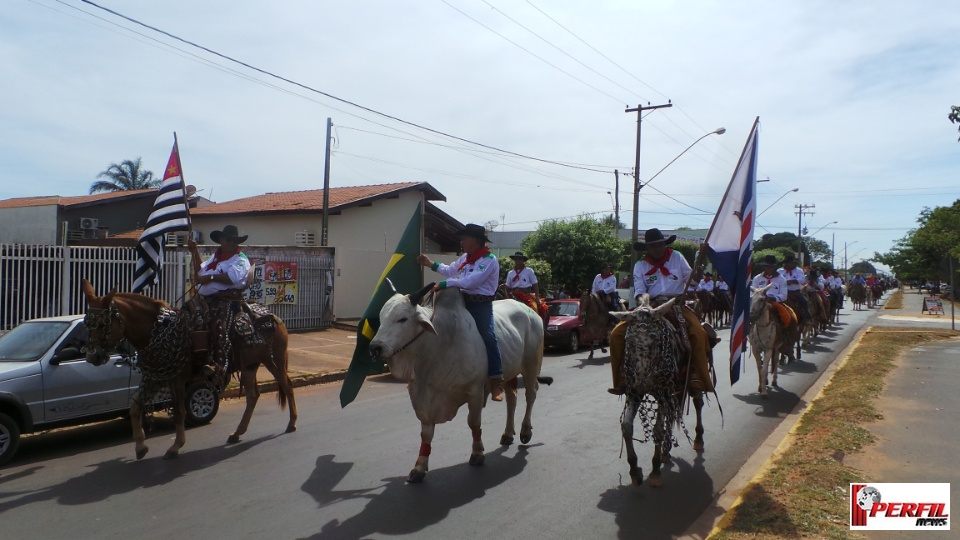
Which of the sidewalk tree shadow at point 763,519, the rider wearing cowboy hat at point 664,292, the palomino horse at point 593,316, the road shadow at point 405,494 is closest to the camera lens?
the sidewalk tree shadow at point 763,519

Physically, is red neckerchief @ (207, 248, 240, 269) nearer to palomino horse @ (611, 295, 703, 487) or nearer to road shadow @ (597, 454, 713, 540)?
palomino horse @ (611, 295, 703, 487)

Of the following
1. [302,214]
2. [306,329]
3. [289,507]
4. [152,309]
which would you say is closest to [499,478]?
[289,507]

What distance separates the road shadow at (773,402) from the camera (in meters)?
9.62

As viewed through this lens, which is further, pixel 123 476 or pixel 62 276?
pixel 62 276

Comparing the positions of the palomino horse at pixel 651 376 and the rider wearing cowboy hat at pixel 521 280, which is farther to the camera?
the rider wearing cowboy hat at pixel 521 280

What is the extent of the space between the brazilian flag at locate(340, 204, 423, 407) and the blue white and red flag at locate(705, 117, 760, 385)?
309 centimetres

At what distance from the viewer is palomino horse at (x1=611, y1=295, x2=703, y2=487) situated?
5.82m

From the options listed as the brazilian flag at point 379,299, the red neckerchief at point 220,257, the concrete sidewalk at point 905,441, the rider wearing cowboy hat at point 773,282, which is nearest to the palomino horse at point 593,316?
the rider wearing cowboy hat at point 773,282

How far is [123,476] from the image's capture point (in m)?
6.41

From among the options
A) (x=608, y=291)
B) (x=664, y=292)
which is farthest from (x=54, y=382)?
(x=608, y=291)

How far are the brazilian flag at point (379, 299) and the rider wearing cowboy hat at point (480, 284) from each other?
22 centimetres

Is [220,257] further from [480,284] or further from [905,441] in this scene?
[905,441]

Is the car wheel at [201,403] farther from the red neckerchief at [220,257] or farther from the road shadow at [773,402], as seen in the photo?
the road shadow at [773,402]

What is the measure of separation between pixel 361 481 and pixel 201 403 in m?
3.73
